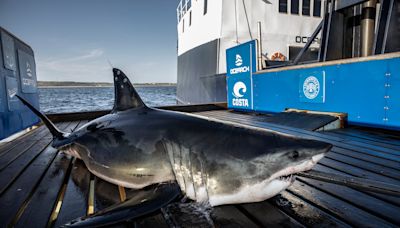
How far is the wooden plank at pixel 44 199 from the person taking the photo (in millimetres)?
1851

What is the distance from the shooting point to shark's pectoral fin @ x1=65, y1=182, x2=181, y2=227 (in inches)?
61.5

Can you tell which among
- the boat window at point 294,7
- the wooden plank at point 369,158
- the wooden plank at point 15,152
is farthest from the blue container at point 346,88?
the boat window at point 294,7

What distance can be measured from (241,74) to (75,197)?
23.2 ft

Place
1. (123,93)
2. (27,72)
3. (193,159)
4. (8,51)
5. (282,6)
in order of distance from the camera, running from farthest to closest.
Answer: (282,6)
(27,72)
(8,51)
(123,93)
(193,159)

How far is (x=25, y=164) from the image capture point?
3.31m

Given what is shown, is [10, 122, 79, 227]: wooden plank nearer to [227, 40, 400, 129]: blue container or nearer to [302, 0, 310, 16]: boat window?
[227, 40, 400, 129]: blue container

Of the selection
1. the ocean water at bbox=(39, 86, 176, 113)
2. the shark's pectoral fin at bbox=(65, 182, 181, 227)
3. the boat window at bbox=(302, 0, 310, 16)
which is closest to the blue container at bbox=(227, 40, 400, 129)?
the shark's pectoral fin at bbox=(65, 182, 181, 227)

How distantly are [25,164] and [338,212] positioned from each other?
3654mm

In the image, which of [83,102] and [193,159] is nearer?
[193,159]

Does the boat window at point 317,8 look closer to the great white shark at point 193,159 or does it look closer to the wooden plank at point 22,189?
the great white shark at point 193,159

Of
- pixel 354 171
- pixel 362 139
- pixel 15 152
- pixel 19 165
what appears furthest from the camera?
pixel 362 139

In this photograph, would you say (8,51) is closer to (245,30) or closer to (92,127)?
(92,127)

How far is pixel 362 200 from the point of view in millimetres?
2014

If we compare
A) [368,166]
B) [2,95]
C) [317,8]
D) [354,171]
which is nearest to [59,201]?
[354,171]
